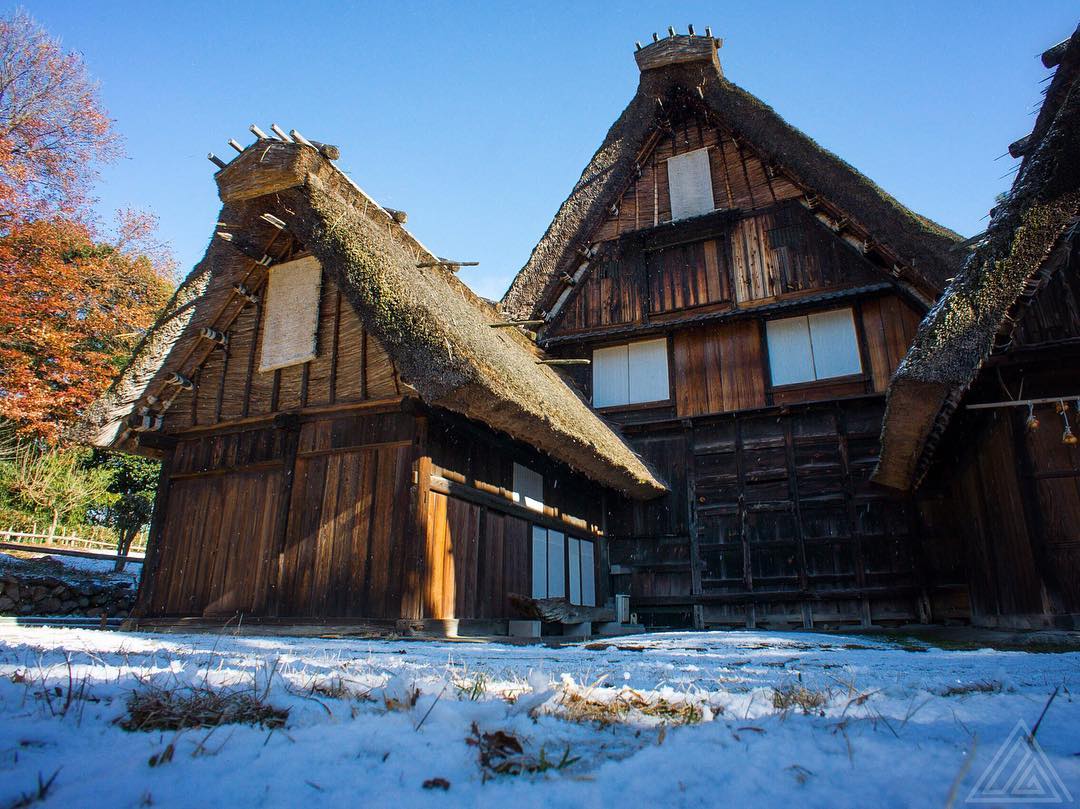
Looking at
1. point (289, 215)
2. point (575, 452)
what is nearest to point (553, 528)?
point (575, 452)

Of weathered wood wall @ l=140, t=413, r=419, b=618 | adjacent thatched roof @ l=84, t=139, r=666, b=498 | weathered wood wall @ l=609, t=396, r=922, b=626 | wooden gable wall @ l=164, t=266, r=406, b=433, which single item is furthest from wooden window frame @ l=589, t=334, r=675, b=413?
weathered wood wall @ l=140, t=413, r=419, b=618

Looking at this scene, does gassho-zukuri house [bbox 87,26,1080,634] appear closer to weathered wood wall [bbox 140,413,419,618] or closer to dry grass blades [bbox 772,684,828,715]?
weathered wood wall [bbox 140,413,419,618]

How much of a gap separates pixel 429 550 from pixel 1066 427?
215 inches

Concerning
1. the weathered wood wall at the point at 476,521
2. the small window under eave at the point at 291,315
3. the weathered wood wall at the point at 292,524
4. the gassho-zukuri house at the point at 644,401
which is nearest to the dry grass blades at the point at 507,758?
the gassho-zukuri house at the point at 644,401

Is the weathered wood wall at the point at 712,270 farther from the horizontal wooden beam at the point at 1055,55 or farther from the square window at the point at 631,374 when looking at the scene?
the horizontal wooden beam at the point at 1055,55

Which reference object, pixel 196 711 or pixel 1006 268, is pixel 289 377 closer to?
pixel 196 711

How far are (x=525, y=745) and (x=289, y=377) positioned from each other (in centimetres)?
647

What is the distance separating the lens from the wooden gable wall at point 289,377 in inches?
260

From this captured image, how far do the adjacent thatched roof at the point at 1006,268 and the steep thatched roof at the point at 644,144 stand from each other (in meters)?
4.11

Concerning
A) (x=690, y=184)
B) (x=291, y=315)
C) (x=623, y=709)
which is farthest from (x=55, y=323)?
(x=623, y=709)

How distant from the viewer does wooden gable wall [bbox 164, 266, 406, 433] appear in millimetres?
6602

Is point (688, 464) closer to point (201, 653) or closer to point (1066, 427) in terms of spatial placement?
point (1066, 427)

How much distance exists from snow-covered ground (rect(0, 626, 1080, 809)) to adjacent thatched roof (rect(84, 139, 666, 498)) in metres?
3.69

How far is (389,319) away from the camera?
5598mm
